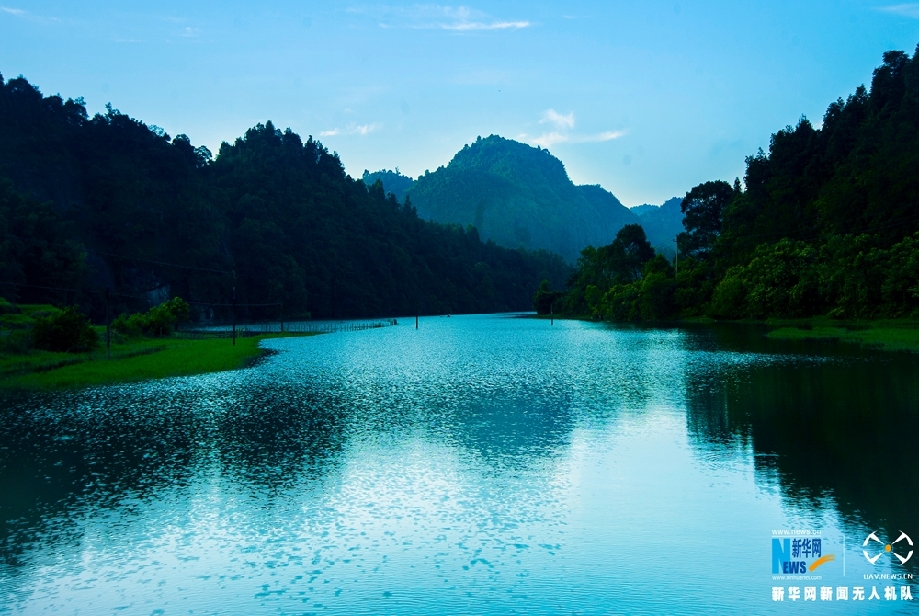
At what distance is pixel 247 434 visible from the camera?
731 inches

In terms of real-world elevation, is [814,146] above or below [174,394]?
above

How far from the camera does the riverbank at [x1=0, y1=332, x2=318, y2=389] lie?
2991 centimetres

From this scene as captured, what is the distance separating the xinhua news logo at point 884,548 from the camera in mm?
9281

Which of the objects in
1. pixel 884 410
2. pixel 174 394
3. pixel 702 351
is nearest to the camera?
pixel 884 410

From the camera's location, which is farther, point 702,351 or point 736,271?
point 736,271

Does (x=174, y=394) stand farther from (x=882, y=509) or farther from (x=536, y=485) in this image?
(x=882, y=509)

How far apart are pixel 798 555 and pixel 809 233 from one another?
83563 mm

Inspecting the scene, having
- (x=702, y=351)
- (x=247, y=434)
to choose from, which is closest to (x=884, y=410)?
(x=247, y=434)

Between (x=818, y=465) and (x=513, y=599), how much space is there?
8.74 meters

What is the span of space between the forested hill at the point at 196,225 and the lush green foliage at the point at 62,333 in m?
27.8

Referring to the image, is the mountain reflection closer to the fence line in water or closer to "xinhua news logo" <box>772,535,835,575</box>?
"xinhua news logo" <box>772,535,835,575</box>

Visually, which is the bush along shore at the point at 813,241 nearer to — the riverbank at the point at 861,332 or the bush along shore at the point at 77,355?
the riverbank at the point at 861,332

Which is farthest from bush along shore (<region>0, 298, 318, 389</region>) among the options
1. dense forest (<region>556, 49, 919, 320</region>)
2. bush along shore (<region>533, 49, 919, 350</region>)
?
dense forest (<region>556, 49, 919, 320</region>)

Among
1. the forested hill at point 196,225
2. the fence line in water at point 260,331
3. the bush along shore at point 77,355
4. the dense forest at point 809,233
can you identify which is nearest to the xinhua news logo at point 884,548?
the bush along shore at point 77,355
